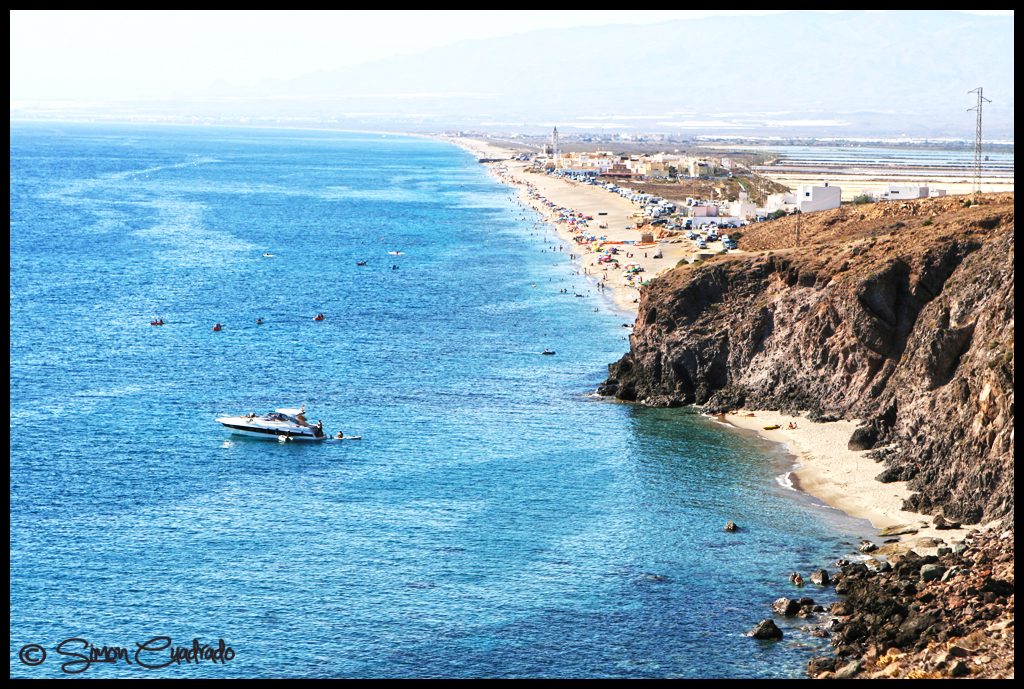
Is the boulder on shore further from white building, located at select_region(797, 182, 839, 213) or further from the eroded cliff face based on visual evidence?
white building, located at select_region(797, 182, 839, 213)

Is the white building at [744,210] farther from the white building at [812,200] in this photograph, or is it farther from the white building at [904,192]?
the white building at [904,192]

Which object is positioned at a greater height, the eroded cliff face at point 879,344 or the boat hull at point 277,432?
the eroded cliff face at point 879,344

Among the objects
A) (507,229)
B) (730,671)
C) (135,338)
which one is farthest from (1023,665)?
(507,229)

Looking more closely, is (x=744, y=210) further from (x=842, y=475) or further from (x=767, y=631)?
(x=767, y=631)

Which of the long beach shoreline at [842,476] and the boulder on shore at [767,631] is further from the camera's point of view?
the long beach shoreline at [842,476]

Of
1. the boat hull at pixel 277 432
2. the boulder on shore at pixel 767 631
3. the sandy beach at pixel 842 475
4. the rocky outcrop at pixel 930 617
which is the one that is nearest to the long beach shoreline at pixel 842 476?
the sandy beach at pixel 842 475

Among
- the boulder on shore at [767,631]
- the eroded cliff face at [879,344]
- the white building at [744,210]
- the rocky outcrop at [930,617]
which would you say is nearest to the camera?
the rocky outcrop at [930,617]

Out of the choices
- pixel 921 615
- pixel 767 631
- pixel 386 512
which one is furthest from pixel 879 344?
pixel 386 512
